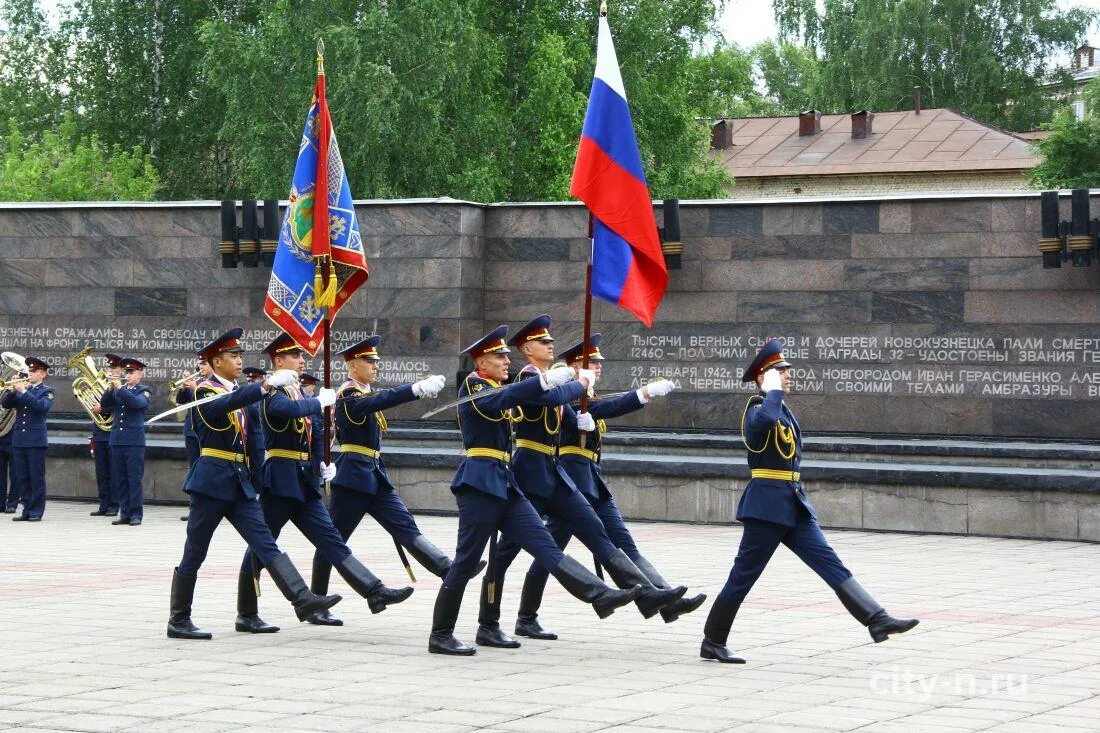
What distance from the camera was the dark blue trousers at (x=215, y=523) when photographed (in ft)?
29.7

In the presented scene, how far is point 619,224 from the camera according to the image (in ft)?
32.0

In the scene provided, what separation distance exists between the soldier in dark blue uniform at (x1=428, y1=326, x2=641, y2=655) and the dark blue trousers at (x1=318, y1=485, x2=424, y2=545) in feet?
3.57

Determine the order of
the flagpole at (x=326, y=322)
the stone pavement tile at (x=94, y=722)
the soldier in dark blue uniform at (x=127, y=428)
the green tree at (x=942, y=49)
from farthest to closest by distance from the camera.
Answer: the green tree at (x=942, y=49) < the soldier in dark blue uniform at (x=127, y=428) < the flagpole at (x=326, y=322) < the stone pavement tile at (x=94, y=722)

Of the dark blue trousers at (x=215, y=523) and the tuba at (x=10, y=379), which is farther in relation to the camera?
the tuba at (x=10, y=379)

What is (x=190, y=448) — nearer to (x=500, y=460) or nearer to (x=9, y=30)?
(x=500, y=460)

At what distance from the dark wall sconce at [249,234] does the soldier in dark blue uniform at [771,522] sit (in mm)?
11730

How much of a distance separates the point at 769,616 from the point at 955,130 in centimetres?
4460

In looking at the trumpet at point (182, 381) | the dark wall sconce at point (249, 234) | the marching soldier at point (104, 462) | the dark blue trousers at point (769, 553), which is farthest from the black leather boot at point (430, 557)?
the dark wall sconce at point (249, 234)

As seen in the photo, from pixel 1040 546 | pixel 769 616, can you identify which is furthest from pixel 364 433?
pixel 1040 546

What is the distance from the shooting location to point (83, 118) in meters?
41.7

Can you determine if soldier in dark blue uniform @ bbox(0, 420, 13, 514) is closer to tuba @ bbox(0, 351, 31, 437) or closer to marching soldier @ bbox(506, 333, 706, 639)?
tuba @ bbox(0, 351, 31, 437)

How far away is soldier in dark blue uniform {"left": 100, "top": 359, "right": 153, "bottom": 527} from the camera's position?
16875 mm

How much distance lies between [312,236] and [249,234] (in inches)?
331

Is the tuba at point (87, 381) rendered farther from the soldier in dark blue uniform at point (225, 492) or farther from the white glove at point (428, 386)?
the white glove at point (428, 386)
